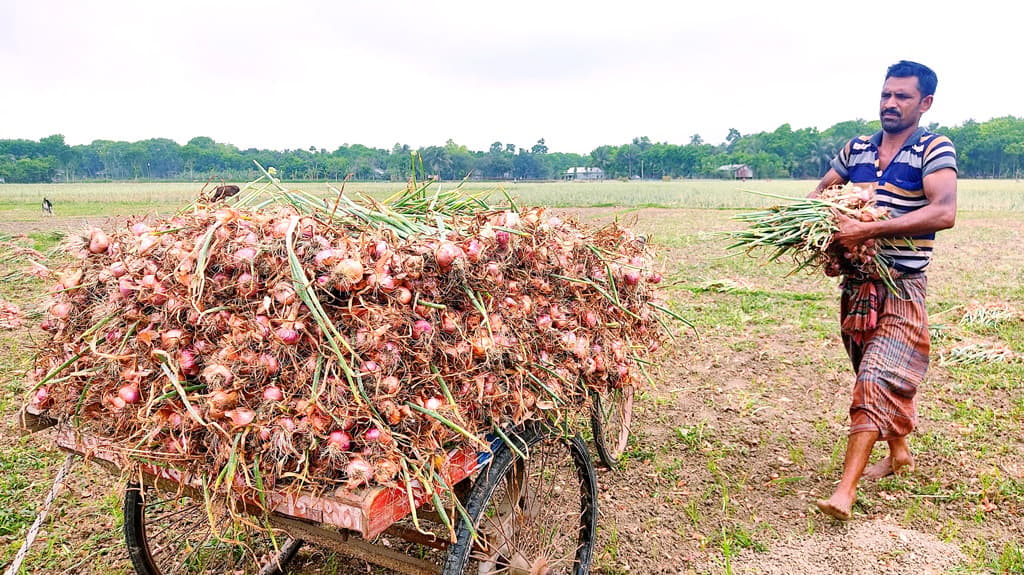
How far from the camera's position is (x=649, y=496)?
345 centimetres

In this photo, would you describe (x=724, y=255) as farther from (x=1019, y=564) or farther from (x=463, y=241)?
(x=463, y=241)

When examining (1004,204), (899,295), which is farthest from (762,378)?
(1004,204)

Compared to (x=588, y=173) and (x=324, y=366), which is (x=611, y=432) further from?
(x=588, y=173)

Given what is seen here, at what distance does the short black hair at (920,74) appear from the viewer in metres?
3.07

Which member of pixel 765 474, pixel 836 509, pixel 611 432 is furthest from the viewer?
pixel 611 432

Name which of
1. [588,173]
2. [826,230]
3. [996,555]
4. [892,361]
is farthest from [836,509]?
[588,173]

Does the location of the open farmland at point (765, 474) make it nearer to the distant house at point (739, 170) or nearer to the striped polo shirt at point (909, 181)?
the striped polo shirt at point (909, 181)

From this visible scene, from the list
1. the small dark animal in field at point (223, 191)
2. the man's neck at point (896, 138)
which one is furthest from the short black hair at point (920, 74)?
the small dark animal in field at point (223, 191)

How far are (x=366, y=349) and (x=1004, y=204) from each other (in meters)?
28.8

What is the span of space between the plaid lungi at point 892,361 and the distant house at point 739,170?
7004cm

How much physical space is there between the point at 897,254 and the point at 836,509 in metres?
1.32

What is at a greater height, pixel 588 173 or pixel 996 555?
pixel 588 173

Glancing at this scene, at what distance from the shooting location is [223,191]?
255 centimetres

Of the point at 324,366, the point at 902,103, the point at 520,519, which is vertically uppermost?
the point at 902,103
